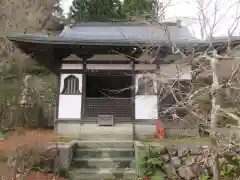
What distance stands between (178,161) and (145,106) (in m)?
4.10

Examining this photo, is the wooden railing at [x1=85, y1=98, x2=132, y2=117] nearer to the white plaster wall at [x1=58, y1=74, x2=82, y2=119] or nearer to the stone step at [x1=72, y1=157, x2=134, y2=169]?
the white plaster wall at [x1=58, y1=74, x2=82, y2=119]

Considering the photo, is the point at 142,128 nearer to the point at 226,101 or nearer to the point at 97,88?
the point at 97,88

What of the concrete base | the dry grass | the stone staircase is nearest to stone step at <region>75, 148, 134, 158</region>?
the stone staircase

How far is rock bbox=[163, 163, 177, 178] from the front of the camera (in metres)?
7.52

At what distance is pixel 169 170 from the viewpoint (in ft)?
25.0

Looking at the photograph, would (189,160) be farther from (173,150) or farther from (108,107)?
(108,107)

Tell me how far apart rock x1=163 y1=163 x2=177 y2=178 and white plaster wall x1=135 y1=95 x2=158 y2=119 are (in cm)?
395

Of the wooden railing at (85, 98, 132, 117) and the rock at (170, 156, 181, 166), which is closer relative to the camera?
the rock at (170, 156, 181, 166)

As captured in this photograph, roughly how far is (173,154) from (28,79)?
1450 centimetres

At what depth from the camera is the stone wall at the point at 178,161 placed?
733 cm

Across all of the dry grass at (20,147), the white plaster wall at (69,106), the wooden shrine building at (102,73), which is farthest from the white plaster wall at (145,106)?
the dry grass at (20,147)

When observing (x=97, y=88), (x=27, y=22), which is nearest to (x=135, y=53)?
(x=97, y=88)

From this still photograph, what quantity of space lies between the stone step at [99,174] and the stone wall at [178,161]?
0.35 meters

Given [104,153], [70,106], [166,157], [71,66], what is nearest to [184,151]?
[166,157]
